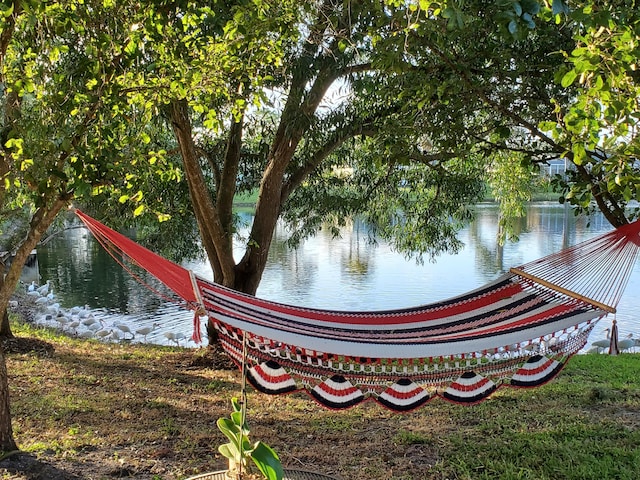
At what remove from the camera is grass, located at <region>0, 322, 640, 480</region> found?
1832 mm

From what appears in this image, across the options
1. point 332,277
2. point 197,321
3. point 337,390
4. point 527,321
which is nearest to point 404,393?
point 337,390

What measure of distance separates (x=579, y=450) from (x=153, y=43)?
2115mm

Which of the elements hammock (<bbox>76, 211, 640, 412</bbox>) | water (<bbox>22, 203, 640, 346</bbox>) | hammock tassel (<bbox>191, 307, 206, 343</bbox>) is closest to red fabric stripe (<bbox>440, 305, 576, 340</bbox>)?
hammock (<bbox>76, 211, 640, 412</bbox>)

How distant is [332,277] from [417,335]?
648 centimetres

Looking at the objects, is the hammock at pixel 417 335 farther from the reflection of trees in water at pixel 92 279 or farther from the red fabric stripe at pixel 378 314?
the reflection of trees in water at pixel 92 279

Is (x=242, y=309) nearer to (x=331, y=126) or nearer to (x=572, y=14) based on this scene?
(x=572, y=14)

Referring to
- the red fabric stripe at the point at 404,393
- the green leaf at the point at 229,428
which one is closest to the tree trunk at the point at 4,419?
the green leaf at the point at 229,428

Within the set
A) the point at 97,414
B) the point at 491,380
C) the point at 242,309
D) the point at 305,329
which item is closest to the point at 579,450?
the point at 491,380

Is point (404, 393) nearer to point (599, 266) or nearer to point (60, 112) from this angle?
point (599, 266)

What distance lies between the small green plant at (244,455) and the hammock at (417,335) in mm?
358

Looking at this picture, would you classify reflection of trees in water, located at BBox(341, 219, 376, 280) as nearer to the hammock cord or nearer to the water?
the water

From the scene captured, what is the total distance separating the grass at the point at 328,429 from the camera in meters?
1.83

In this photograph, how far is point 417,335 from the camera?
198 cm

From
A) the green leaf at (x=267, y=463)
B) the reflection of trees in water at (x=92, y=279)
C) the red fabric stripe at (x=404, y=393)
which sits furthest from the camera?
the reflection of trees in water at (x=92, y=279)
